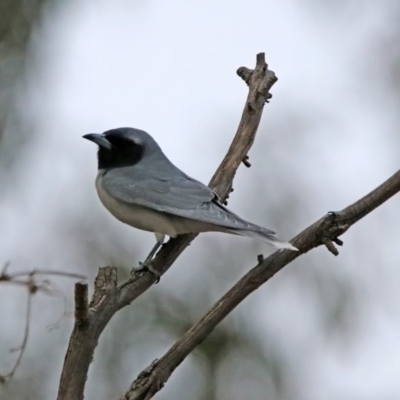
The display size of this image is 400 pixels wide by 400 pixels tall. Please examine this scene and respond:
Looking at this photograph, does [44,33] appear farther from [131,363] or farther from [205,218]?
[205,218]

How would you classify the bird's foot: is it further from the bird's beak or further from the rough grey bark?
the bird's beak

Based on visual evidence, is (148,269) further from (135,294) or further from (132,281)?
(135,294)

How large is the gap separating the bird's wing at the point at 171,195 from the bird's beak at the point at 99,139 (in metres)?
0.19

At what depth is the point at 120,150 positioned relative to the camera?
5.30 m

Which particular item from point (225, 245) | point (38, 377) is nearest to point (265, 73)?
point (225, 245)

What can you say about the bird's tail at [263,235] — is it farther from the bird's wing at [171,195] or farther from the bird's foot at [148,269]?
the bird's foot at [148,269]

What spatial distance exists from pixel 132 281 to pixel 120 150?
66.2 inches

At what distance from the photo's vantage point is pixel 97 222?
7402 mm

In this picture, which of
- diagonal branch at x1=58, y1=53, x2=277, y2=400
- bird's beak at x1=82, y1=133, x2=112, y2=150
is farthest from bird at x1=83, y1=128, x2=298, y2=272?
diagonal branch at x1=58, y1=53, x2=277, y2=400

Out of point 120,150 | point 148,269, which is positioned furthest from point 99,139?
point 148,269

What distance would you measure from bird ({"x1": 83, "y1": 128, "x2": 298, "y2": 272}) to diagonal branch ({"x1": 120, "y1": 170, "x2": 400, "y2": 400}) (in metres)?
0.73

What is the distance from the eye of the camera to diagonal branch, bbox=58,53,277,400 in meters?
2.82

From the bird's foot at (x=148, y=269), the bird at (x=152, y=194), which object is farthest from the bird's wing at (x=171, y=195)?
the bird's foot at (x=148, y=269)

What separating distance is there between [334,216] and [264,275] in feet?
1.16
